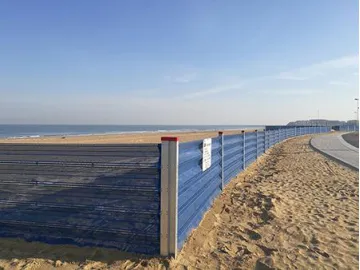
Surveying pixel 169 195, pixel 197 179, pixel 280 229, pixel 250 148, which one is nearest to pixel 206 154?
pixel 197 179

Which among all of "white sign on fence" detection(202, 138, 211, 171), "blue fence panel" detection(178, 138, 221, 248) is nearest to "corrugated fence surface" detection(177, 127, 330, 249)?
"blue fence panel" detection(178, 138, 221, 248)

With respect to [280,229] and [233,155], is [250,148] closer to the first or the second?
[233,155]

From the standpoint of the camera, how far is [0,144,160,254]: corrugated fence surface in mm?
4129

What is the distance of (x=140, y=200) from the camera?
4168 mm

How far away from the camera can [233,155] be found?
927 centimetres

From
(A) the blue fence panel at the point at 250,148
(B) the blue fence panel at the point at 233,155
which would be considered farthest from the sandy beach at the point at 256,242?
(A) the blue fence panel at the point at 250,148

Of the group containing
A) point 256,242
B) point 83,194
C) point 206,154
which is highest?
point 206,154

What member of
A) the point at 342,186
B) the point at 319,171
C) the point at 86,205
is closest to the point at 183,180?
the point at 86,205

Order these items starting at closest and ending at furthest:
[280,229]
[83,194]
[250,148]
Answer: [83,194], [280,229], [250,148]

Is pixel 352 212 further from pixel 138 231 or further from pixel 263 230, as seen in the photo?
pixel 138 231

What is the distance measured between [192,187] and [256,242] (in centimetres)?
123

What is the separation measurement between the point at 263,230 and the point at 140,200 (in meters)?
2.21

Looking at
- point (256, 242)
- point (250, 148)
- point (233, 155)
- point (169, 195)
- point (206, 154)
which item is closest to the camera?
point (169, 195)

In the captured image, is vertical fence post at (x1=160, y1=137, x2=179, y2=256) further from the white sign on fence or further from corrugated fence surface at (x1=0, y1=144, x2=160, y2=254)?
the white sign on fence
